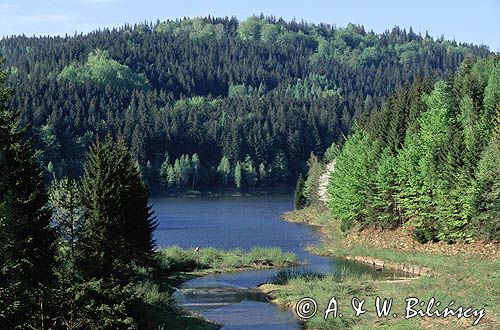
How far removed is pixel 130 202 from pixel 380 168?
3936 cm

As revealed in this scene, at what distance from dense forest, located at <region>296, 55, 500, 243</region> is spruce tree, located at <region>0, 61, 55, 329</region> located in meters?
40.6

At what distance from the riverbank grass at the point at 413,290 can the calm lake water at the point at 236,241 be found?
2283 mm

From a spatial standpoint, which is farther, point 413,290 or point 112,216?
point 413,290

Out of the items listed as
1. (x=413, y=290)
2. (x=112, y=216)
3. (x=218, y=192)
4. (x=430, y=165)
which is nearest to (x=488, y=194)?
(x=430, y=165)

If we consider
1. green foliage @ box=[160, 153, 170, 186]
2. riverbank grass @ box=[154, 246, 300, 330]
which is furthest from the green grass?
green foliage @ box=[160, 153, 170, 186]

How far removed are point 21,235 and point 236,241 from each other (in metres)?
56.9

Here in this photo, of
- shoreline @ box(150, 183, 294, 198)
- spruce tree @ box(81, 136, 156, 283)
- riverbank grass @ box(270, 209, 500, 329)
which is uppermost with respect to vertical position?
spruce tree @ box(81, 136, 156, 283)

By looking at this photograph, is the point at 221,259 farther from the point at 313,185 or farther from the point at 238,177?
the point at 238,177

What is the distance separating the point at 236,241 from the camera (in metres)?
86.1

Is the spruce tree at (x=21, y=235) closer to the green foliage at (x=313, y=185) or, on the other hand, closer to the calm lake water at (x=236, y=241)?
the calm lake water at (x=236, y=241)

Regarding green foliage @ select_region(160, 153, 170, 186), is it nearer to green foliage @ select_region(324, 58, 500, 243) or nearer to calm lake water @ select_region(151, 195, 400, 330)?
calm lake water @ select_region(151, 195, 400, 330)

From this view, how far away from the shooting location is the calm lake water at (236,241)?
143 feet

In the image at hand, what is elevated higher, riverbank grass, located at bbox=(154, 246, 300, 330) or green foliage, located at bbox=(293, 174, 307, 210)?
riverbank grass, located at bbox=(154, 246, 300, 330)

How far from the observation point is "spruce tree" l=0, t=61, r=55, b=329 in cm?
2550
